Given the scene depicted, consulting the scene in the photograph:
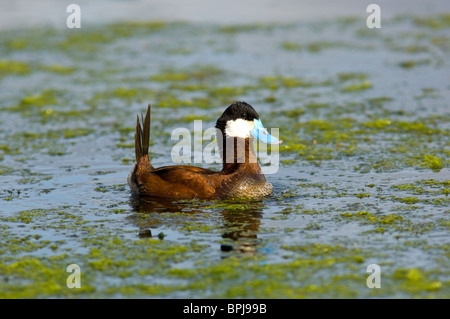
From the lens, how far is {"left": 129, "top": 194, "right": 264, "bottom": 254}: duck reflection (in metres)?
6.17

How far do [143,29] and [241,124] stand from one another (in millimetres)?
10289

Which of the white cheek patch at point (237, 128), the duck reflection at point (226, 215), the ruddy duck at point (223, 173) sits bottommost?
the duck reflection at point (226, 215)

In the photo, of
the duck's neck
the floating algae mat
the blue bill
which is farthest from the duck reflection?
the blue bill

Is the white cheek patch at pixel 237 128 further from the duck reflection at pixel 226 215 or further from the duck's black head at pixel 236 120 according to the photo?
the duck reflection at pixel 226 215

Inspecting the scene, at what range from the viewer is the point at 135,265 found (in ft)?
18.7

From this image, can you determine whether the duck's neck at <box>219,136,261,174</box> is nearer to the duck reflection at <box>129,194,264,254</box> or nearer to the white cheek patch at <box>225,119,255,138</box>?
the white cheek patch at <box>225,119,255,138</box>

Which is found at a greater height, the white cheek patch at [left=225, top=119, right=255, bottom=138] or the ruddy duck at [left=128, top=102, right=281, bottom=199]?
the white cheek patch at [left=225, top=119, right=255, bottom=138]

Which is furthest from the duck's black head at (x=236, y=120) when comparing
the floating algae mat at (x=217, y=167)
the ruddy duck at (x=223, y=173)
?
the floating algae mat at (x=217, y=167)

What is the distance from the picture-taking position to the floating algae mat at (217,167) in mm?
5512

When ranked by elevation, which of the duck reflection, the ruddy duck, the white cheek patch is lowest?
the duck reflection

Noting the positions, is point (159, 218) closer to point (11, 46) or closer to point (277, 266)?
point (277, 266)

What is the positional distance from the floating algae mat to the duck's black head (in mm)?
797

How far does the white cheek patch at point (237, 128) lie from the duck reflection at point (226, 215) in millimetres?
784

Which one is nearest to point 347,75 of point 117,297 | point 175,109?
point 175,109
